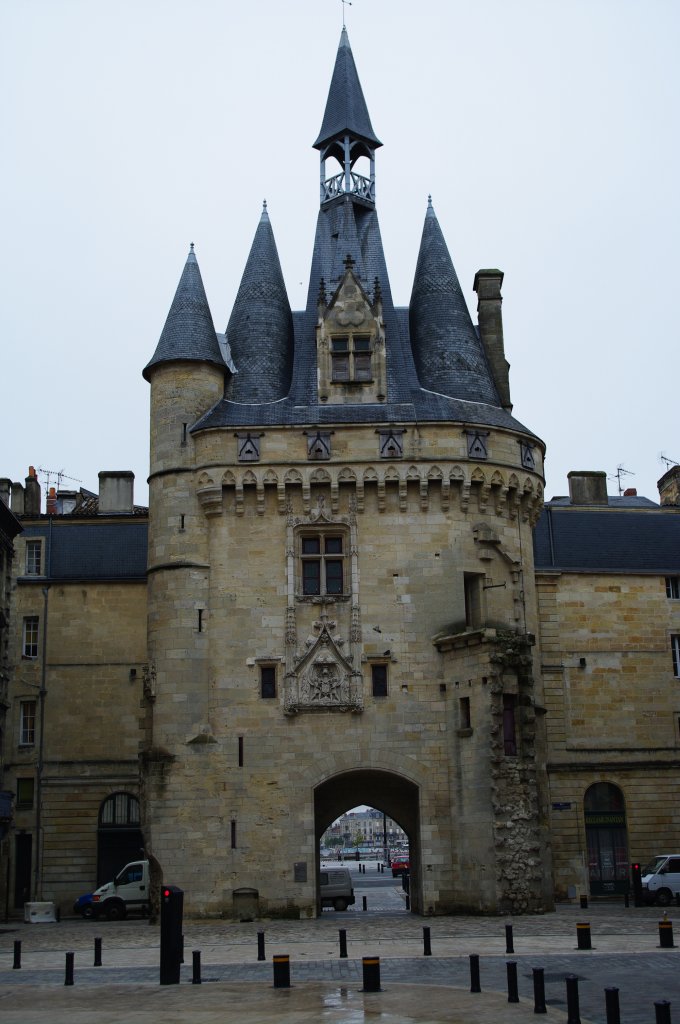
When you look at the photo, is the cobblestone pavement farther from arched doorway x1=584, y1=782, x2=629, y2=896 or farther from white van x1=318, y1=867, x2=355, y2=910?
arched doorway x1=584, y1=782, x2=629, y2=896

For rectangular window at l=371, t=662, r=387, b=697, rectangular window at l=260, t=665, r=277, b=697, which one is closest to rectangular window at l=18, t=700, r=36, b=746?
rectangular window at l=260, t=665, r=277, b=697

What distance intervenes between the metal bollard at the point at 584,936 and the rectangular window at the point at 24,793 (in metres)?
25.2

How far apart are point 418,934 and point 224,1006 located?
36.3 ft

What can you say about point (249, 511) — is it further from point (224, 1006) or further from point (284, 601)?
point (224, 1006)

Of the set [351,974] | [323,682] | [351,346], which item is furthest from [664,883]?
[351,974]

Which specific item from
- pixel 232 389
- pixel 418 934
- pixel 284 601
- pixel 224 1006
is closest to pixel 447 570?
pixel 284 601

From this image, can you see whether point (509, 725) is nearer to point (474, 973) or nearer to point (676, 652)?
point (676, 652)

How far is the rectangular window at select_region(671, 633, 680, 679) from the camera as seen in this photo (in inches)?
1654

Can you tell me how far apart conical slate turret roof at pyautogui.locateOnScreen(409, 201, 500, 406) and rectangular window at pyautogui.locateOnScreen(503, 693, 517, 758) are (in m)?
9.03

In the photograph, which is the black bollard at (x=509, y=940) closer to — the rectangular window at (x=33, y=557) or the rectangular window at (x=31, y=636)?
the rectangular window at (x=31, y=636)

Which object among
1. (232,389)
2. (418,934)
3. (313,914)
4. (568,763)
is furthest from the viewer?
(568,763)

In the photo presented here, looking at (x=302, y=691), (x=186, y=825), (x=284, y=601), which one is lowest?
(x=186, y=825)

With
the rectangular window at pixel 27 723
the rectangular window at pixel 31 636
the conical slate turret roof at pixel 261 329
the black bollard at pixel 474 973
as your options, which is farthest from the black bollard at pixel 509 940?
the rectangular window at pixel 31 636

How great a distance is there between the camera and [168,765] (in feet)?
106
